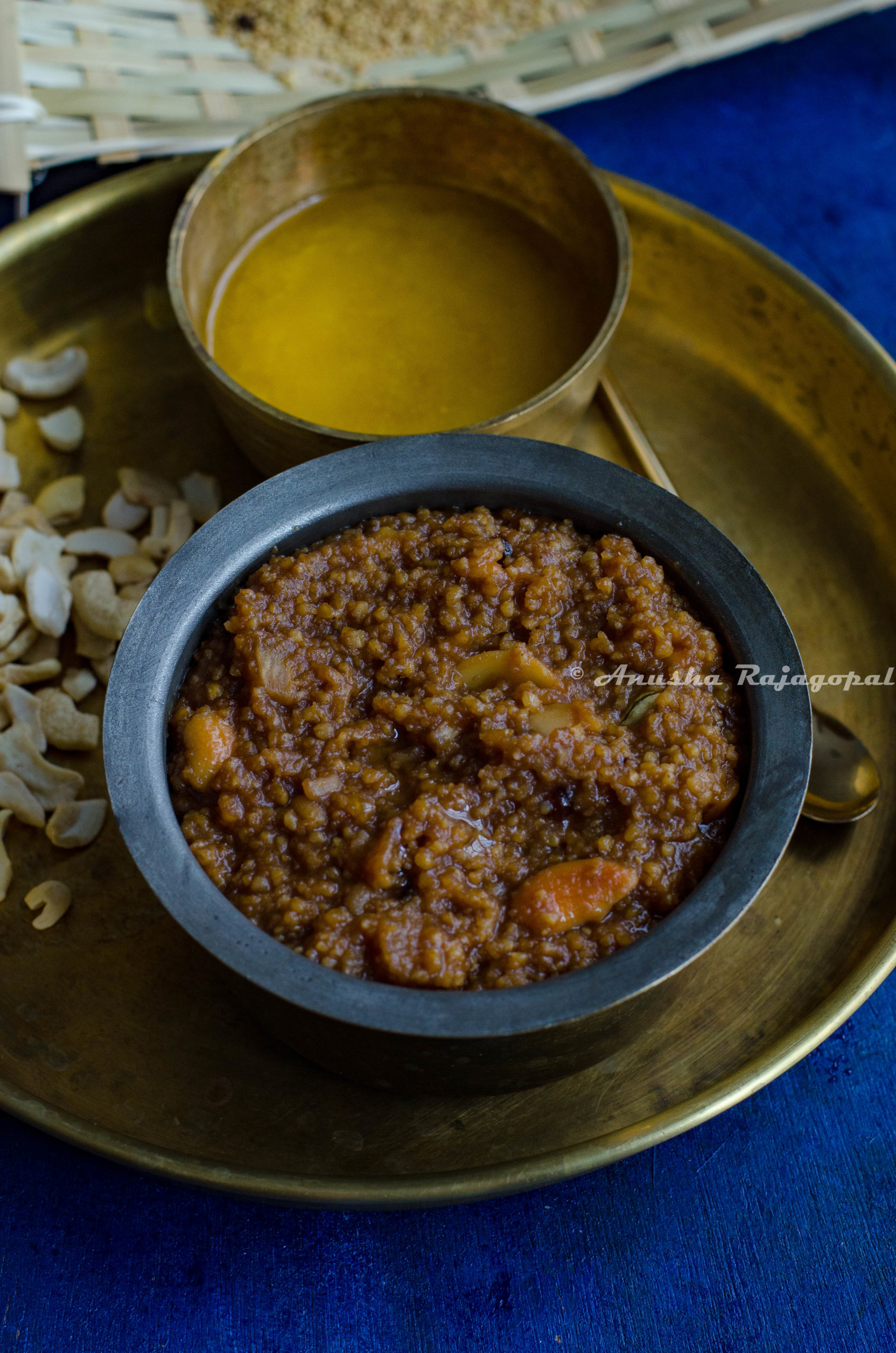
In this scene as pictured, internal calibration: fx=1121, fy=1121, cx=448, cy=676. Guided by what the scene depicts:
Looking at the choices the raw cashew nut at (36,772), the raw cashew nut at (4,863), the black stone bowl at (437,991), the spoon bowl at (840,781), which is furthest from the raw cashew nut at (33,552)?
the spoon bowl at (840,781)

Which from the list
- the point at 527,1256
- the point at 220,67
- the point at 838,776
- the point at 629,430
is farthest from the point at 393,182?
the point at 527,1256

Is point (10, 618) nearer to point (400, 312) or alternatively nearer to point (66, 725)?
point (66, 725)

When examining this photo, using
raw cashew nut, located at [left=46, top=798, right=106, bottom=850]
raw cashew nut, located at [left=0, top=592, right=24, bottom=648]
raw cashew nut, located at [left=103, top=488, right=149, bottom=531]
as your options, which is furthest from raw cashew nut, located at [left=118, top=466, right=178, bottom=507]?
raw cashew nut, located at [left=46, top=798, right=106, bottom=850]

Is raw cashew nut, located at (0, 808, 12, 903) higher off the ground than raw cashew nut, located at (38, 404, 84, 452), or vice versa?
raw cashew nut, located at (38, 404, 84, 452)

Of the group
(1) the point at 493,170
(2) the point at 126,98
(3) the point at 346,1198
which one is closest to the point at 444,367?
(1) the point at 493,170

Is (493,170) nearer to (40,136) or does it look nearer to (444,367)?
(444,367)

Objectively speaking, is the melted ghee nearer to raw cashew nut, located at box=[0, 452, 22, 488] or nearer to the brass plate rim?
raw cashew nut, located at box=[0, 452, 22, 488]

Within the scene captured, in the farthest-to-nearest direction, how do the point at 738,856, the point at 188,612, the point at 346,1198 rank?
1. the point at 188,612
2. the point at 346,1198
3. the point at 738,856
